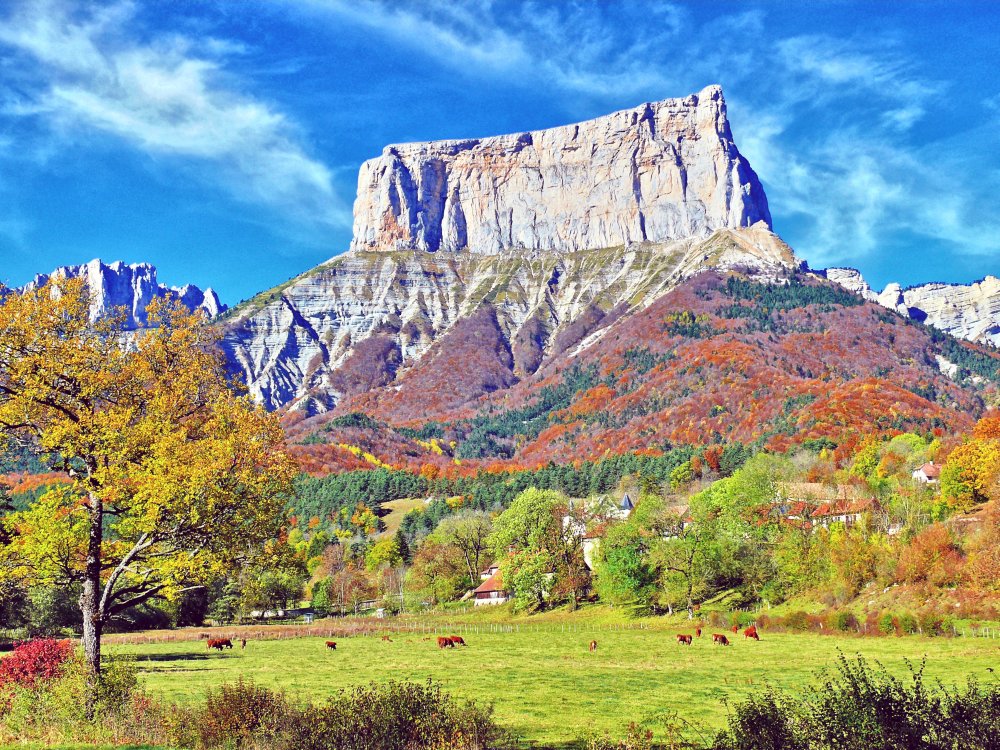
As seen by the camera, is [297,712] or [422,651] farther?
[422,651]

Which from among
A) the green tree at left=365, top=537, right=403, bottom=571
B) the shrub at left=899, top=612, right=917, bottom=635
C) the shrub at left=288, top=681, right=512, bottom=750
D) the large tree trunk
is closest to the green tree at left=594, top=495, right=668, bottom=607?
the shrub at left=899, top=612, right=917, bottom=635

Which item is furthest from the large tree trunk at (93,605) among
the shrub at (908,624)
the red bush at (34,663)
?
the shrub at (908,624)

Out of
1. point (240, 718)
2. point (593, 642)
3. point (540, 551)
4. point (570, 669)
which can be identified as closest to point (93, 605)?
point (240, 718)

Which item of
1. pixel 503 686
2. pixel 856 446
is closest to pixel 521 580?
pixel 503 686

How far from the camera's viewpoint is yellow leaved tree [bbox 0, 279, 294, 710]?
1938 centimetres

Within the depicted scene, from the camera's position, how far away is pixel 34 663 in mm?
23781

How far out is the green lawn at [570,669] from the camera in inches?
1117

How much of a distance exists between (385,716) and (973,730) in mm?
11955

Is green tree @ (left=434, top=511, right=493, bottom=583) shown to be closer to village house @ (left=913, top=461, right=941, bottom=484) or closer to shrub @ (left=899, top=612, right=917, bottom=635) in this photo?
village house @ (left=913, top=461, right=941, bottom=484)

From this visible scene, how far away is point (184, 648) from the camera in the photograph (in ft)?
204

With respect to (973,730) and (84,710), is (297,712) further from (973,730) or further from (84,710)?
(973,730)

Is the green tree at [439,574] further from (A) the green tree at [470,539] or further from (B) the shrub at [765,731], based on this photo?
(B) the shrub at [765,731]

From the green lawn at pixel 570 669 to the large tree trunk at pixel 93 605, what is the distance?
9.75 m

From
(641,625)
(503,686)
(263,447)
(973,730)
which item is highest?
(263,447)
